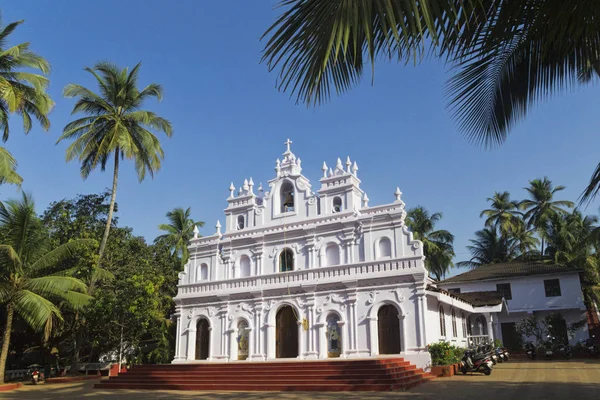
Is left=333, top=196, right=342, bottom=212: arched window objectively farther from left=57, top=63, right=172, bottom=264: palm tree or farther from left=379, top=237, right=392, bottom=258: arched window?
left=57, top=63, right=172, bottom=264: palm tree

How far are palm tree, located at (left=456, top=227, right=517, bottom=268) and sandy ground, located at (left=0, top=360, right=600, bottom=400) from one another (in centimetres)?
2533

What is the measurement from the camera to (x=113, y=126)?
24.4 m

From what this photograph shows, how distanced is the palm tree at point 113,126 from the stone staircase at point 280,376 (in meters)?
8.43

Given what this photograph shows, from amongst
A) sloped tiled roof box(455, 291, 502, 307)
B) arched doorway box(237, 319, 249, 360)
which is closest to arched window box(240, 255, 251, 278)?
arched doorway box(237, 319, 249, 360)

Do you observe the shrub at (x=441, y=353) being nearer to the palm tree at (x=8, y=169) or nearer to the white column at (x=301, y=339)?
the white column at (x=301, y=339)

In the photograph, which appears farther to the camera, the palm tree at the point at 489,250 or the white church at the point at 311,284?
the palm tree at the point at 489,250

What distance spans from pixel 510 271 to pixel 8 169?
2737 centimetres

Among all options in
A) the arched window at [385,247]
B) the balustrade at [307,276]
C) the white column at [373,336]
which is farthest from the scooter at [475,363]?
the arched window at [385,247]

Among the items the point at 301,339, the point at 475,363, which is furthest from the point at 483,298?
the point at 301,339

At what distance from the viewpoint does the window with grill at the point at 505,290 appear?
2875cm

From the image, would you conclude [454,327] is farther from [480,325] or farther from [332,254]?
[332,254]

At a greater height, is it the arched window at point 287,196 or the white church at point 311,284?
the arched window at point 287,196

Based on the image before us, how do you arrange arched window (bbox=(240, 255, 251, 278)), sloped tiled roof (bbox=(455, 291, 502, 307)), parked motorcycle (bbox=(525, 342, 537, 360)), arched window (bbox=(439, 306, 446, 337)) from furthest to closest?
1. sloped tiled roof (bbox=(455, 291, 502, 307))
2. parked motorcycle (bbox=(525, 342, 537, 360))
3. arched window (bbox=(240, 255, 251, 278))
4. arched window (bbox=(439, 306, 446, 337))

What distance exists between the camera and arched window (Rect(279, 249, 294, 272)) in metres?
21.8
